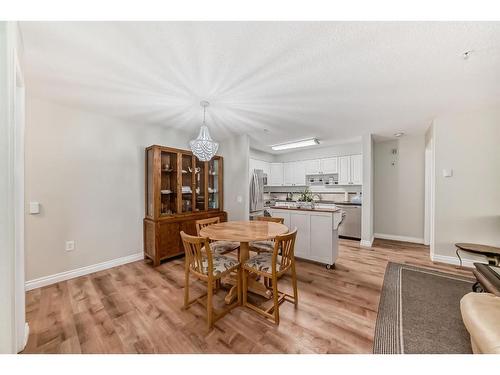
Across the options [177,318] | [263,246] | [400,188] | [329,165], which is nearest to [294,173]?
[329,165]

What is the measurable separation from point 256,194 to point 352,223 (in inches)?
94.7

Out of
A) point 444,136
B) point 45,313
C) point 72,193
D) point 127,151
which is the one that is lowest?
point 45,313

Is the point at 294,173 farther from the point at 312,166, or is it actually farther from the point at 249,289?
the point at 249,289

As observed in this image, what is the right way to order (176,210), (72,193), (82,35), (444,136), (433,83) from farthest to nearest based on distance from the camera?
(176,210), (444,136), (72,193), (433,83), (82,35)

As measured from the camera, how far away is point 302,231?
332 centimetres

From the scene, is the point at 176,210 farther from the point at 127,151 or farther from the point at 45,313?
the point at 45,313

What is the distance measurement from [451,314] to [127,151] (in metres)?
4.55

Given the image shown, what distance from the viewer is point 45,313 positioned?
1908 millimetres

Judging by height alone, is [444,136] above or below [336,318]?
above

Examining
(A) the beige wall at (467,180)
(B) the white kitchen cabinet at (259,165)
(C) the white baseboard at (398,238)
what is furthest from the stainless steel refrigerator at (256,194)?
(A) the beige wall at (467,180)

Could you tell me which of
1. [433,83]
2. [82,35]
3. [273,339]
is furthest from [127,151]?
[433,83]

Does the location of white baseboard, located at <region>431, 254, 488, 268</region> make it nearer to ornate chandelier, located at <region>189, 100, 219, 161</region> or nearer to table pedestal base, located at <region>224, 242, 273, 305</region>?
table pedestal base, located at <region>224, 242, 273, 305</region>

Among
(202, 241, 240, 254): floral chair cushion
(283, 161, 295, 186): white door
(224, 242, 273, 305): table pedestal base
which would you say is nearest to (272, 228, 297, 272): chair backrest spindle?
→ (224, 242, 273, 305): table pedestal base
